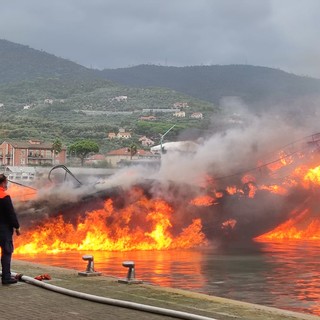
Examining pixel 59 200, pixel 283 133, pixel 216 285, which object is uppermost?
pixel 283 133

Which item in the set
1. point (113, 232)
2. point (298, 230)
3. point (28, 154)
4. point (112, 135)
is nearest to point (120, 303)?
point (113, 232)

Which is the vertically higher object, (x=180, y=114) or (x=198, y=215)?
(x=180, y=114)

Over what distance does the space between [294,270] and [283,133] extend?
47.3ft

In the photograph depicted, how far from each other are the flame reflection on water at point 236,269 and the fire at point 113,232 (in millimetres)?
1373

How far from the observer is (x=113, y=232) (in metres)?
29.5

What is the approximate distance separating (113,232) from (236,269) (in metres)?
9.14

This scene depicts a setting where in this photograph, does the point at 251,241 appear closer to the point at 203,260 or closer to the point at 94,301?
the point at 203,260

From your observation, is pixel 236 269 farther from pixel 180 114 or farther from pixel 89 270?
pixel 180 114

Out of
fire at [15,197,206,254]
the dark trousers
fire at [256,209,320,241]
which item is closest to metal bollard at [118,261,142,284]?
the dark trousers

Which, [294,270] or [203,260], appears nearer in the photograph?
[294,270]

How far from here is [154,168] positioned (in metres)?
32.2

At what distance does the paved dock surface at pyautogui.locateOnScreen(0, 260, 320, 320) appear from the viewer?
10141mm

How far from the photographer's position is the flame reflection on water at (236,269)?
1567cm

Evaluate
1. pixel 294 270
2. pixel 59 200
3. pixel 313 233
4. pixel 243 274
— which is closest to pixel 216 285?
pixel 243 274
